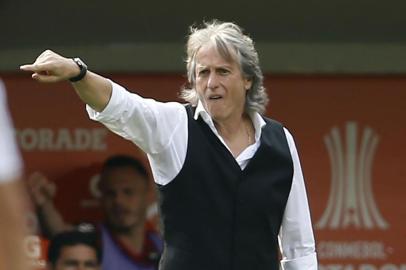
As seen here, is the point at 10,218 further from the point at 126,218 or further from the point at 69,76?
the point at 126,218

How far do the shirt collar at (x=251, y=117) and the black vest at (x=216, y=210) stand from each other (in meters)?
0.02

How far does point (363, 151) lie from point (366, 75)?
358 mm

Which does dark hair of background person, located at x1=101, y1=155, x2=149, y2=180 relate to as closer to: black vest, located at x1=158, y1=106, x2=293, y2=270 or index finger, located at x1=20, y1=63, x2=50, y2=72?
black vest, located at x1=158, y1=106, x2=293, y2=270

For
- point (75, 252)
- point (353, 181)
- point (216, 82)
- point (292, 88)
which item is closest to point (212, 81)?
point (216, 82)

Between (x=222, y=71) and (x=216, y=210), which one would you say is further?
(x=222, y=71)

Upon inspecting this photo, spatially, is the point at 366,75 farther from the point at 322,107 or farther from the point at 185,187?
the point at 185,187

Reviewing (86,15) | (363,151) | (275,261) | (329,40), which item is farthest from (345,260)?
(275,261)

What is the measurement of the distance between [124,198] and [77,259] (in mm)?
671

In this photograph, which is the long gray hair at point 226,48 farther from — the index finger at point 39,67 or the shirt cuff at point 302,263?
the index finger at point 39,67

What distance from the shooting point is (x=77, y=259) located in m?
6.91

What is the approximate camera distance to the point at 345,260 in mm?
7785

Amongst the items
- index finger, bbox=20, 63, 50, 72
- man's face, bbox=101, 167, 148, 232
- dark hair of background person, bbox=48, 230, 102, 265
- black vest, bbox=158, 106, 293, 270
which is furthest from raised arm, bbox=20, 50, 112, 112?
man's face, bbox=101, 167, 148, 232

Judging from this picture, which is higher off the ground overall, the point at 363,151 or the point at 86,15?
the point at 86,15

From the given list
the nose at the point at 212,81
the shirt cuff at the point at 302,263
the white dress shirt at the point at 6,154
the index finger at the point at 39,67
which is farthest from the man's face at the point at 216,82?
the white dress shirt at the point at 6,154
